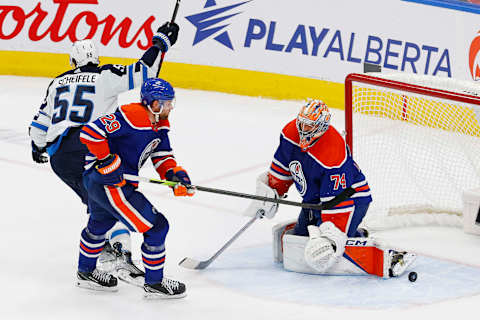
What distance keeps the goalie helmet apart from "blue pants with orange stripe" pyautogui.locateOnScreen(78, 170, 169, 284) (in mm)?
730

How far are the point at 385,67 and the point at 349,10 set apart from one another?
0.55 meters

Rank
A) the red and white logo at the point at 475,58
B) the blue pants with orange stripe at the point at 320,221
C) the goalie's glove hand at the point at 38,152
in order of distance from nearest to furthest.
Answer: the blue pants with orange stripe at the point at 320,221
the goalie's glove hand at the point at 38,152
the red and white logo at the point at 475,58

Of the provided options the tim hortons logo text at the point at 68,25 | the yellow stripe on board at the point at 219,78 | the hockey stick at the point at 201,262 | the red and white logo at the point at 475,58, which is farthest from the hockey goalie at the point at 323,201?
the tim hortons logo text at the point at 68,25

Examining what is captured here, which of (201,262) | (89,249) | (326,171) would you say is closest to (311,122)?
(326,171)

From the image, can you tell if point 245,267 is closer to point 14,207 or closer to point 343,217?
point 343,217

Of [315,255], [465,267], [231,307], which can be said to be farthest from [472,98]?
[231,307]

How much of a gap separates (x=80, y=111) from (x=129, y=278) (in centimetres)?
81

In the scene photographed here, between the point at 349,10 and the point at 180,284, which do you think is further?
the point at 349,10

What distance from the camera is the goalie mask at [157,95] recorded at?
11.4 ft

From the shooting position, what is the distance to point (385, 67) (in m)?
6.84

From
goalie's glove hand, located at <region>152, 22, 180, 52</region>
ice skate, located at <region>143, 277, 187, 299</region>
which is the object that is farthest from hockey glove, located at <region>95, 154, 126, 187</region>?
goalie's glove hand, located at <region>152, 22, 180, 52</region>

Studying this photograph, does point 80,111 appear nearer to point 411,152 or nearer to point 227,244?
point 227,244

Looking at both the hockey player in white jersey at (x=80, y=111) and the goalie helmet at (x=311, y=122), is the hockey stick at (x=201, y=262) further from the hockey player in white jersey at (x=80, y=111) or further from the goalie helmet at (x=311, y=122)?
the goalie helmet at (x=311, y=122)

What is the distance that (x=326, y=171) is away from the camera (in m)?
3.80
